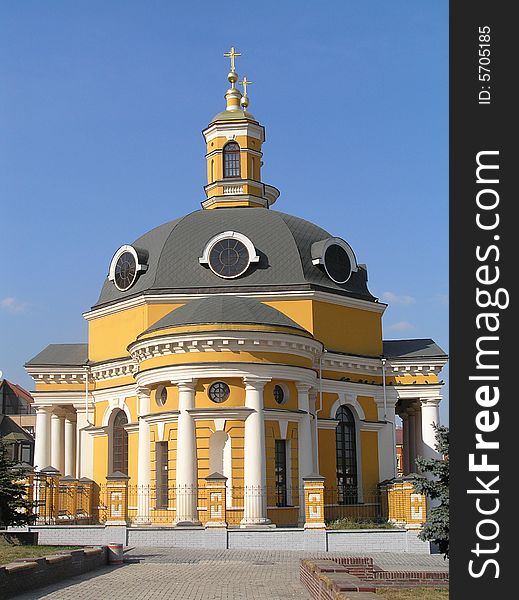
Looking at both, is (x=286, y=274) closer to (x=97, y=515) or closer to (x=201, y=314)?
(x=201, y=314)

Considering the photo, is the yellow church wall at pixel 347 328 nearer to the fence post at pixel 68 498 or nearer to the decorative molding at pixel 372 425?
the decorative molding at pixel 372 425

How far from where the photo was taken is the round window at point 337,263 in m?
35.1

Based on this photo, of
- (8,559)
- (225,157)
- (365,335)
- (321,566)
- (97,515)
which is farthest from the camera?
(225,157)

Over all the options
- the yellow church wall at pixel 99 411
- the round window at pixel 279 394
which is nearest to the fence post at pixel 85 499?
the yellow church wall at pixel 99 411

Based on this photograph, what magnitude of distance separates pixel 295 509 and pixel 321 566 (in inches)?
595

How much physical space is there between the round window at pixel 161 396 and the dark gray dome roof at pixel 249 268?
479cm

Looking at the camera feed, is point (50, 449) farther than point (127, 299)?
Yes

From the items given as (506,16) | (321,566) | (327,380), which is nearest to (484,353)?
(506,16)

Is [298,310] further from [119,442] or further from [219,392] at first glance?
[119,442]

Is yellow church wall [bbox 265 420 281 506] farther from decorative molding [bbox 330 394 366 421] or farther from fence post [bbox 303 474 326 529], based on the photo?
decorative molding [bbox 330 394 366 421]

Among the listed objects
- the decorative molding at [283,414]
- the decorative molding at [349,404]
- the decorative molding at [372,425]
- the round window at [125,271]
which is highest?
the round window at [125,271]

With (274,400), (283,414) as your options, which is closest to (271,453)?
(283,414)

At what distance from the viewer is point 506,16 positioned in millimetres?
7113

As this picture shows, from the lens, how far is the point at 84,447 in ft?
119
